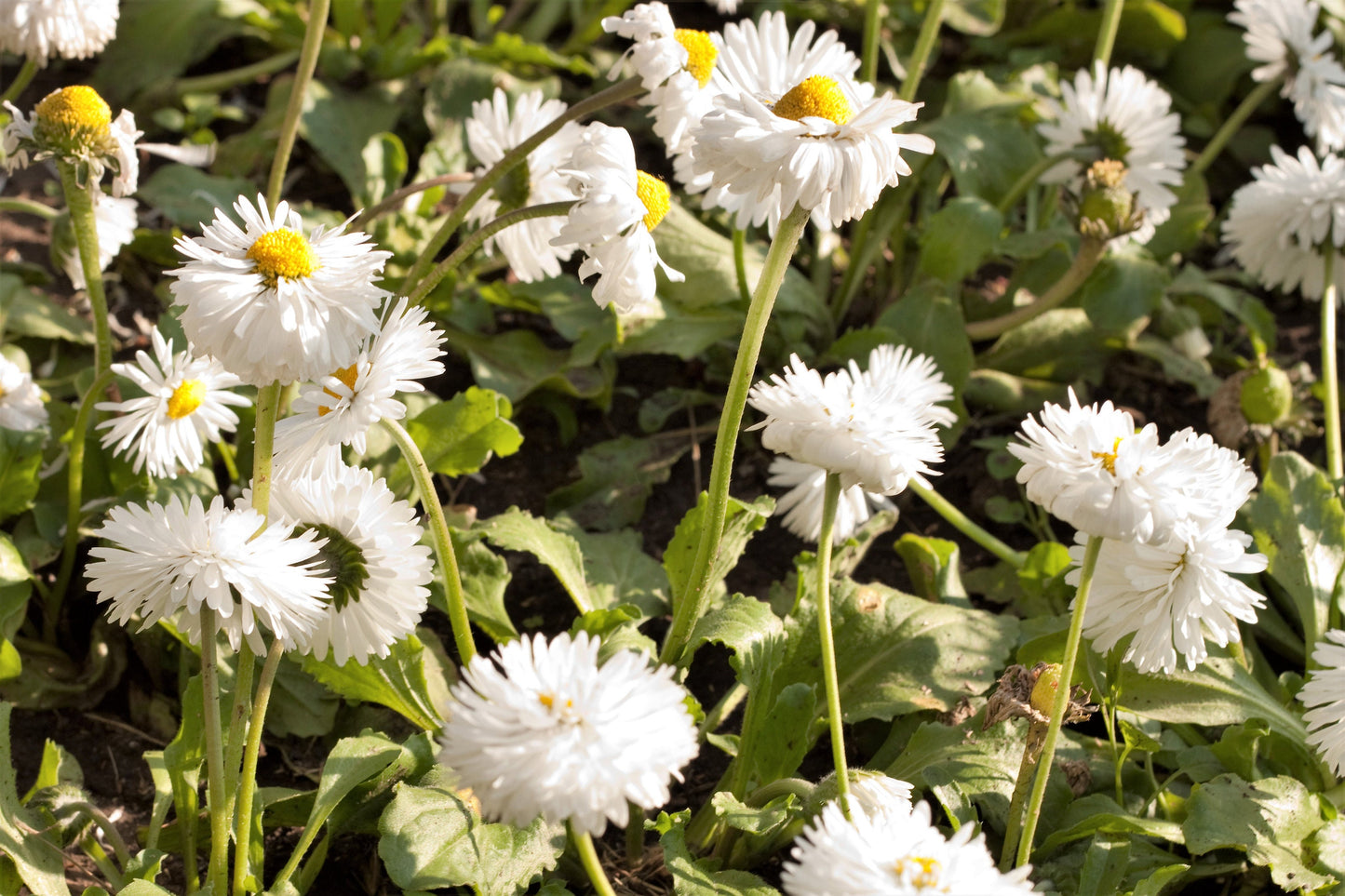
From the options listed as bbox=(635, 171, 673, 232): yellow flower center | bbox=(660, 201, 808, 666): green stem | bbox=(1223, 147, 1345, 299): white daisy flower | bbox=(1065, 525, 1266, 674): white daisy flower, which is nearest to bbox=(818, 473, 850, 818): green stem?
bbox=(660, 201, 808, 666): green stem

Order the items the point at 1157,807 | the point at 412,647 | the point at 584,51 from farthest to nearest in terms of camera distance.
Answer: the point at 584,51 → the point at 1157,807 → the point at 412,647

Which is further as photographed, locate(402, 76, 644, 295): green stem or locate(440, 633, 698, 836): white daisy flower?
locate(402, 76, 644, 295): green stem

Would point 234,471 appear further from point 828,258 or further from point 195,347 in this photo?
point 828,258

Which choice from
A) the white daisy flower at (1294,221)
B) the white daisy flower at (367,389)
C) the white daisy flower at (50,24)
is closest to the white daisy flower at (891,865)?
the white daisy flower at (367,389)

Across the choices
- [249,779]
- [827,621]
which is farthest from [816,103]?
[249,779]

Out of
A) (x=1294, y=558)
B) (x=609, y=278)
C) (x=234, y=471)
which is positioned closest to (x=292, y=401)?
(x=609, y=278)

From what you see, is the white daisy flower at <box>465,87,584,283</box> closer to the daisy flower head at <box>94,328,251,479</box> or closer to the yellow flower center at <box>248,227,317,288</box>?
the daisy flower head at <box>94,328,251,479</box>
